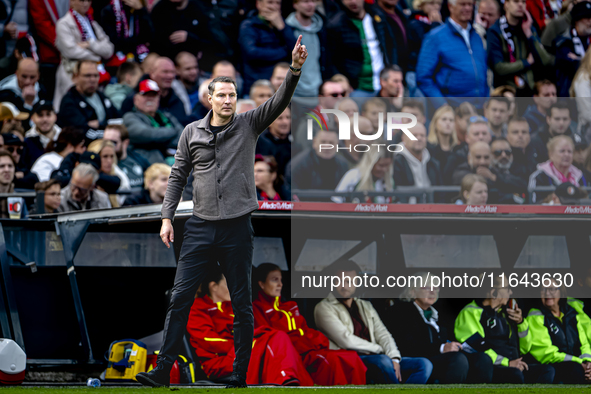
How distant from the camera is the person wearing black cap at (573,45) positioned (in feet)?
27.8

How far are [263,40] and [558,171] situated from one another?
3.38 metres

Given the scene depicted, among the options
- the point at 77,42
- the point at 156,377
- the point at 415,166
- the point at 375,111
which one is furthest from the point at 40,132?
the point at 156,377

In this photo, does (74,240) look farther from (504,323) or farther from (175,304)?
(504,323)

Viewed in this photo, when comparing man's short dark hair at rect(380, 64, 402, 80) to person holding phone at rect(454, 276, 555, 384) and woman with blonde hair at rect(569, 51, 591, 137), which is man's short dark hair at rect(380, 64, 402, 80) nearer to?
woman with blonde hair at rect(569, 51, 591, 137)

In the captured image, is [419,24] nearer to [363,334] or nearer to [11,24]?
[363,334]

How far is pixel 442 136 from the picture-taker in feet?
23.3

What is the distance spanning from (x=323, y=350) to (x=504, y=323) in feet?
4.94

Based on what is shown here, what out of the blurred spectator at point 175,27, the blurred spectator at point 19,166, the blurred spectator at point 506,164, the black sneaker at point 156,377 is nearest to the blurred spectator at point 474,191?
the blurred spectator at point 506,164

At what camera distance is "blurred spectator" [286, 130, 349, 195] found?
6.47 metres

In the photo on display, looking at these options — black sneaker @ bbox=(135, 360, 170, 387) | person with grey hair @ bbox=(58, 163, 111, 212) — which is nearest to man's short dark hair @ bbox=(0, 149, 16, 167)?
person with grey hair @ bbox=(58, 163, 111, 212)

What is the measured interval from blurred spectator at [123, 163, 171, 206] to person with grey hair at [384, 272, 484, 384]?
2.60 metres

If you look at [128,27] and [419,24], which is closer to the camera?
[128,27]

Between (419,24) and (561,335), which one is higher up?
(419,24)

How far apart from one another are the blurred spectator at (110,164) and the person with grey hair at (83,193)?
0.13 metres
